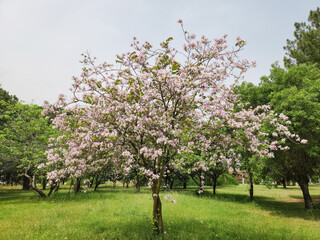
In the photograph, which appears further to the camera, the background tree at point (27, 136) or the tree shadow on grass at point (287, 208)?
the background tree at point (27, 136)

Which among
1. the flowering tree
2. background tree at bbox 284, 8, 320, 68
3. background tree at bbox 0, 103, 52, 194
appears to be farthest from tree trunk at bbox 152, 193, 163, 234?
background tree at bbox 284, 8, 320, 68

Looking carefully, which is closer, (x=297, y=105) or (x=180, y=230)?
(x=180, y=230)

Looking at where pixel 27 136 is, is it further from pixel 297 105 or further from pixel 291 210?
pixel 291 210

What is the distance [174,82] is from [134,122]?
222 centimetres

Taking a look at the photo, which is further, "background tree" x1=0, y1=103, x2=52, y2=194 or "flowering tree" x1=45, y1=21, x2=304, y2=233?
"background tree" x1=0, y1=103, x2=52, y2=194

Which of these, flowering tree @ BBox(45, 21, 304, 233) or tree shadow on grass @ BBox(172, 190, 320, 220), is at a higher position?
flowering tree @ BBox(45, 21, 304, 233)

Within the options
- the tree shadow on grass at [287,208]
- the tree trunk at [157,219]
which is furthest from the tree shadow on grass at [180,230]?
the tree shadow on grass at [287,208]

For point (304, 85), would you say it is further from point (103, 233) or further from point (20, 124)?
point (20, 124)

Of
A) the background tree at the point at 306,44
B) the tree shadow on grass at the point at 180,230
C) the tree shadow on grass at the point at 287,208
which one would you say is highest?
the background tree at the point at 306,44

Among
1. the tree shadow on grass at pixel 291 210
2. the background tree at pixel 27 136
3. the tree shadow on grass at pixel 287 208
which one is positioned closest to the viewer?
the tree shadow on grass at pixel 291 210

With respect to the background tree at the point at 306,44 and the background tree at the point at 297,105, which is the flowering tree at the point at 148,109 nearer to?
the background tree at the point at 297,105

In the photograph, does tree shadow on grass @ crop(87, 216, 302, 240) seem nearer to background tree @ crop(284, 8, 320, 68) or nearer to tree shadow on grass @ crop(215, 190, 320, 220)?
tree shadow on grass @ crop(215, 190, 320, 220)

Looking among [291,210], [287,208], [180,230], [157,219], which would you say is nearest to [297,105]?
[291,210]

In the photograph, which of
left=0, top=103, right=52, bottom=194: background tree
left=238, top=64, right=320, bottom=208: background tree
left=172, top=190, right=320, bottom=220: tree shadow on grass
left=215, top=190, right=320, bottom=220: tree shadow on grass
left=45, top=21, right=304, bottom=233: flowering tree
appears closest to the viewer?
left=45, top=21, right=304, bottom=233: flowering tree
